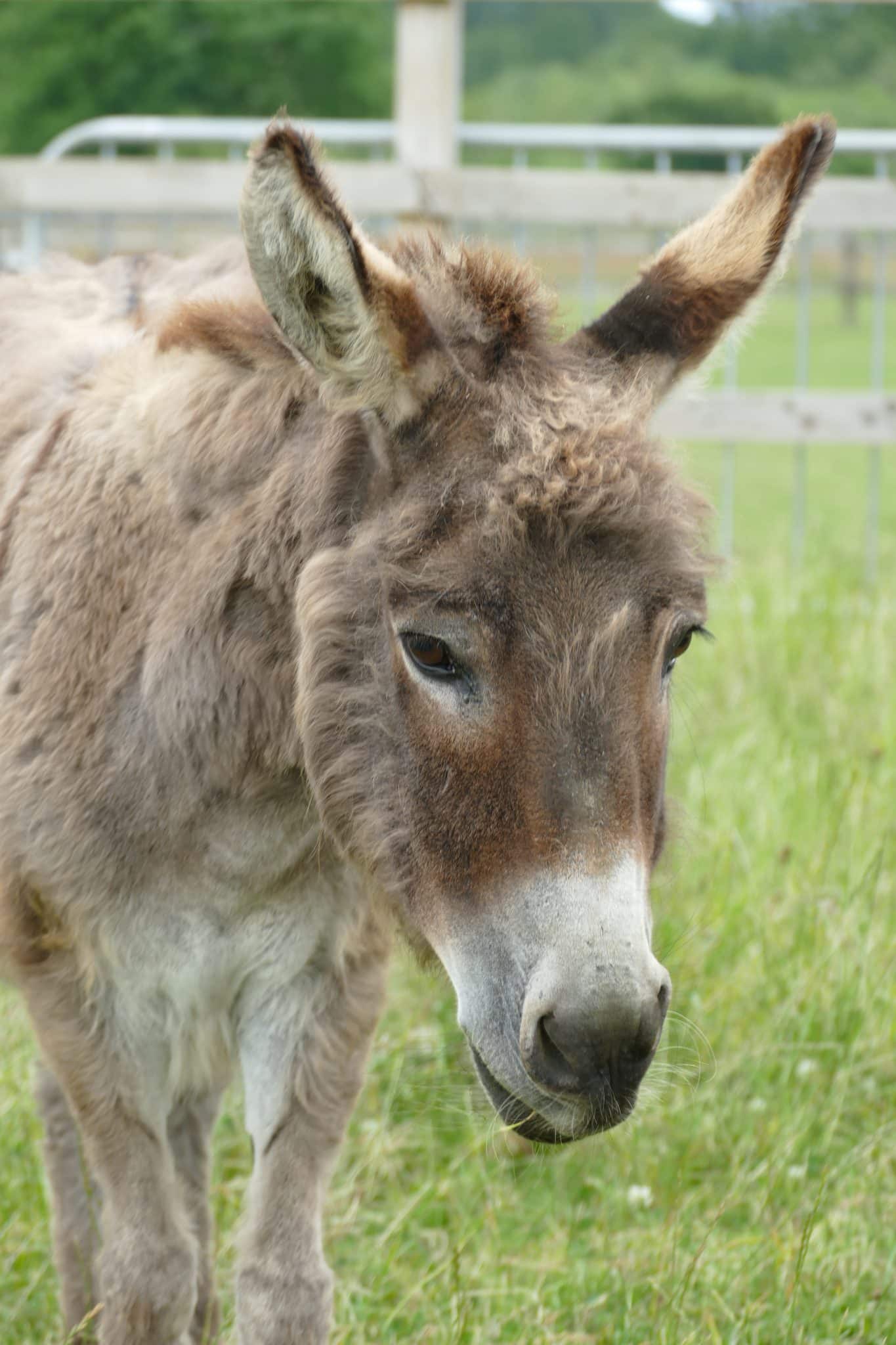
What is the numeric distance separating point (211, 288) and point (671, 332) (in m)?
1.05

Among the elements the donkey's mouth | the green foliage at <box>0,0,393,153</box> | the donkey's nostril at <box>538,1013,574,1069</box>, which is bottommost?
the green foliage at <box>0,0,393,153</box>

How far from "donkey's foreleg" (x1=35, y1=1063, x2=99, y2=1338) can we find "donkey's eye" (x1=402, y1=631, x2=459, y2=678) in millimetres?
1460

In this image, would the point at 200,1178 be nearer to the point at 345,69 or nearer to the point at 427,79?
the point at 427,79

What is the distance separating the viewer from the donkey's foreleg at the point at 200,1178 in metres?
3.12

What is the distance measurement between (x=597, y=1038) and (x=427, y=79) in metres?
5.59

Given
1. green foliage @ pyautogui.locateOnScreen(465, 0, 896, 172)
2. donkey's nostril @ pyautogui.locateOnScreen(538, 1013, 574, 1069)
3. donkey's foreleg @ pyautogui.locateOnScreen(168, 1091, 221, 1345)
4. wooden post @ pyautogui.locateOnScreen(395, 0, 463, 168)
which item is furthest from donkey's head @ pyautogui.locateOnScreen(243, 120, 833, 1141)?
green foliage @ pyautogui.locateOnScreen(465, 0, 896, 172)

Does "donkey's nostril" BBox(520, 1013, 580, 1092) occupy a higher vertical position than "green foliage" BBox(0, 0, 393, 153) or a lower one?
higher

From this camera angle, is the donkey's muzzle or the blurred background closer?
the donkey's muzzle

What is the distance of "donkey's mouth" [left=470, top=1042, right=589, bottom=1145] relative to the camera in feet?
6.99

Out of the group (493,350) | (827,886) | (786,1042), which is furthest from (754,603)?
(493,350)

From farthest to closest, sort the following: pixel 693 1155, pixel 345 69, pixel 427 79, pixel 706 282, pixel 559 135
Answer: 1. pixel 345 69
2. pixel 559 135
3. pixel 427 79
4. pixel 693 1155
5. pixel 706 282

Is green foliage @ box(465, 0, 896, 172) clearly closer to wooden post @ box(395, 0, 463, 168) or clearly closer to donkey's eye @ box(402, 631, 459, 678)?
wooden post @ box(395, 0, 463, 168)

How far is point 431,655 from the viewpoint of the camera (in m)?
2.15

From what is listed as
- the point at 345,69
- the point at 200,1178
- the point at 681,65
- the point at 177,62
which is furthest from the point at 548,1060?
the point at 681,65
